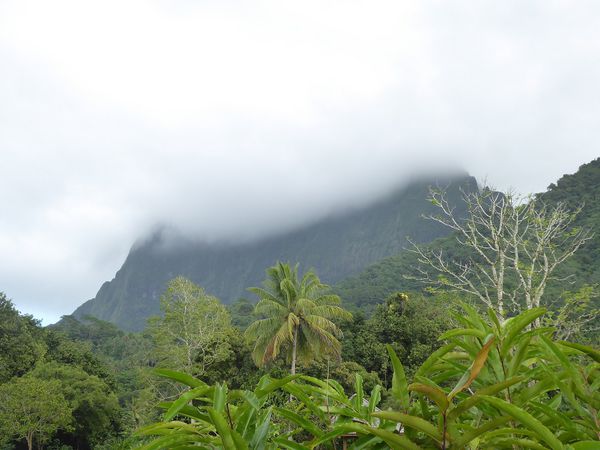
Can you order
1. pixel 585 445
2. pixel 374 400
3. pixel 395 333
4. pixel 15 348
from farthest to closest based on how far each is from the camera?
pixel 15 348 < pixel 395 333 < pixel 374 400 < pixel 585 445

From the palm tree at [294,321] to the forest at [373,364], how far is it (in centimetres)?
7

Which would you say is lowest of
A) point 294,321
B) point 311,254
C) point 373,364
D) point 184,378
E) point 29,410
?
point 373,364

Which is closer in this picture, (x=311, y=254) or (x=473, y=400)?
(x=473, y=400)

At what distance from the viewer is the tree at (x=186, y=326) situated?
20.0m

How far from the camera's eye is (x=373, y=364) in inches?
1065

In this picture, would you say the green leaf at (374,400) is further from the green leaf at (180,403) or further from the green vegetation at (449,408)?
the green leaf at (180,403)

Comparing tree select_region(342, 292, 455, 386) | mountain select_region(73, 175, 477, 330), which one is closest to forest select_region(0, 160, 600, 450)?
tree select_region(342, 292, 455, 386)

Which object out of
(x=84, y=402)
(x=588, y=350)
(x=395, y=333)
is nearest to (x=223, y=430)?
(x=588, y=350)

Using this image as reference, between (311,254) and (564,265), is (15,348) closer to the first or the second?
(564,265)

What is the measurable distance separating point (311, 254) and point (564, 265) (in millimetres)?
141768

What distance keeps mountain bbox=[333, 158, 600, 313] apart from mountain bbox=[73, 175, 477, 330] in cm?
5983

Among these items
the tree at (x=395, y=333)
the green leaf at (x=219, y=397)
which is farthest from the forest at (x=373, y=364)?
the tree at (x=395, y=333)

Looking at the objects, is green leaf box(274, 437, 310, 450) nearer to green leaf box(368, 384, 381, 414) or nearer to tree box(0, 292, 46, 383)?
green leaf box(368, 384, 381, 414)

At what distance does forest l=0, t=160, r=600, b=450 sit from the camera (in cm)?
80
